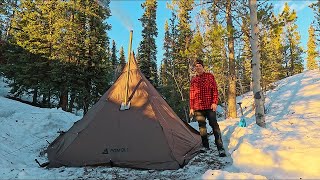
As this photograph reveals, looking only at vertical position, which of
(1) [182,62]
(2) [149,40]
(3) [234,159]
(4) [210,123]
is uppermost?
(2) [149,40]

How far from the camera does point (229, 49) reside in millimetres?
12984

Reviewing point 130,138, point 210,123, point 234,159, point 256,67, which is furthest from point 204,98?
point 256,67

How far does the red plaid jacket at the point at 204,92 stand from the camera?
602 centimetres

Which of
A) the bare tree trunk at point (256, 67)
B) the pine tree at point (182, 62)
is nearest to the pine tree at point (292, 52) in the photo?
the pine tree at point (182, 62)

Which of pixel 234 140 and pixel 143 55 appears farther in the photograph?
pixel 143 55

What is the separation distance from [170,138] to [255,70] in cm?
344

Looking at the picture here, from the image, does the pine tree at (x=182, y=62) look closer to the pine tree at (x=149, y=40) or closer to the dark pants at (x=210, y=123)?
the pine tree at (x=149, y=40)

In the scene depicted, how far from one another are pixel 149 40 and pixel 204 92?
26.3 metres

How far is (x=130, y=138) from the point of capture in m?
5.64

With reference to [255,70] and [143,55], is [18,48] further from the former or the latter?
[255,70]

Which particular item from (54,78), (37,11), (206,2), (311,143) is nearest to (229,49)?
(206,2)

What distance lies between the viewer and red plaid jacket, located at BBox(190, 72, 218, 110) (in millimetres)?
6016

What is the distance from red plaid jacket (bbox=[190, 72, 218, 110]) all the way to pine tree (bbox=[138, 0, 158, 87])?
23.7 metres

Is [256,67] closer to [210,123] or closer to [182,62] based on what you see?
[210,123]
